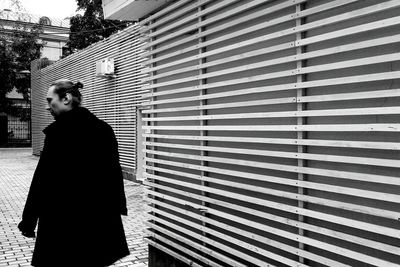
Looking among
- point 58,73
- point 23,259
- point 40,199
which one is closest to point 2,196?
point 23,259

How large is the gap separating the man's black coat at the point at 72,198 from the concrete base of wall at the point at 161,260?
1.33m

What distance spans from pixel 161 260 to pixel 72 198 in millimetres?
2060

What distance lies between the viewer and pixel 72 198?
344cm

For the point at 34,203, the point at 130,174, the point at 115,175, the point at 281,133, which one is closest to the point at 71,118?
the point at 115,175

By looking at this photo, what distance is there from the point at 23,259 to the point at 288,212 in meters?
4.57

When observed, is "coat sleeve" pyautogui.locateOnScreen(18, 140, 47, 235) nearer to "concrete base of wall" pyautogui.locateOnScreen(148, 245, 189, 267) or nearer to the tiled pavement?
"concrete base of wall" pyautogui.locateOnScreen(148, 245, 189, 267)

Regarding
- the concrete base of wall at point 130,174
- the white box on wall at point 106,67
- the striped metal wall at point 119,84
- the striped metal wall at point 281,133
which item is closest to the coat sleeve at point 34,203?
the striped metal wall at point 281,133

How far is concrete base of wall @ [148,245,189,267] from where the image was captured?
4789 mm

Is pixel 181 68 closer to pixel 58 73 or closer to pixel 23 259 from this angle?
pixel 23 259

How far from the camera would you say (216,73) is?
156 inches

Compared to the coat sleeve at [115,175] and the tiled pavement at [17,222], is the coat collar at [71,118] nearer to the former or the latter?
the coat sleeve at [115,175]

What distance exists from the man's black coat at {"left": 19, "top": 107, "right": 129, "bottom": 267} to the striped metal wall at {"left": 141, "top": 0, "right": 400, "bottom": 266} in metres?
1.04

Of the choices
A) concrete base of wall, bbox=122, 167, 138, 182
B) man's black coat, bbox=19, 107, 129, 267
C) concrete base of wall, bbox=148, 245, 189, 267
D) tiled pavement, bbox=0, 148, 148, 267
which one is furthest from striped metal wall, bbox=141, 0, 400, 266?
concrete base of wall, bbox=122, 167, 138, 182

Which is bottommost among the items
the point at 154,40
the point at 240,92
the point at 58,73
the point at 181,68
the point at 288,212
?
the point at 288,212
